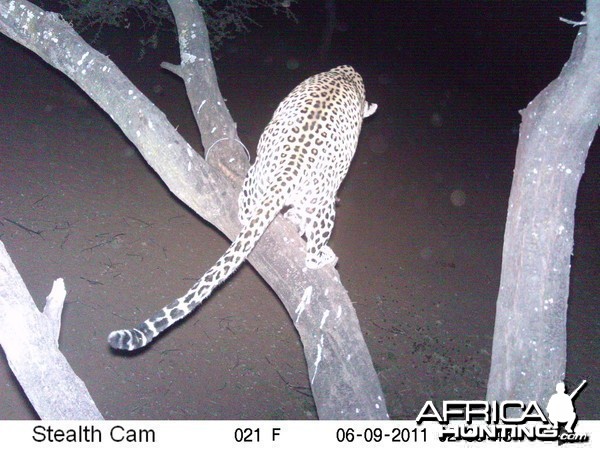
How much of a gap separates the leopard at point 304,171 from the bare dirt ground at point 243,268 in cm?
230

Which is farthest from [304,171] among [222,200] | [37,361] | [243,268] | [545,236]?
[243,268]

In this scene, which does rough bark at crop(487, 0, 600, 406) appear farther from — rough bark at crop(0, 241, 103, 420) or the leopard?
rough bark at crop(0, 241, 103, 420)

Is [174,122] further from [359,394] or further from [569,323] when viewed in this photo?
[359,394]

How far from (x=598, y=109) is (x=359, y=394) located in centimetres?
164

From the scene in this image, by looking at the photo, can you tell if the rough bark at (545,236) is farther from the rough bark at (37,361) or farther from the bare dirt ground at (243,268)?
the bare dirt ground at (243,268)

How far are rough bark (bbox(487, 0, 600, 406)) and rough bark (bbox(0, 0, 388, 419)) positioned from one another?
0.65 m

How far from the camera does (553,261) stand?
2.72 m

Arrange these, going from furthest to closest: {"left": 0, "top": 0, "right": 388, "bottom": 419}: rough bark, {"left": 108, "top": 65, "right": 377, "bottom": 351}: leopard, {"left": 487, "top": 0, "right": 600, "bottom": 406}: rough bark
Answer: {"left": 108, "top": 65, "right": 377, "bottom": 351}: leopard → {"left": 0, "top": 0, "right": 388, "bottom": 419}: rough bark → {"left": 487, "top": 0, "right": 600, "bottom": 406}: rough bark

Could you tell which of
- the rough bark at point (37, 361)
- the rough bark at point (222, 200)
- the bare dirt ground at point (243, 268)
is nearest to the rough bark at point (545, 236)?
the rough bark at point (222, 200)

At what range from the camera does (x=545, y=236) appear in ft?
9.02

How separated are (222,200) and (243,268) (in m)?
3.41

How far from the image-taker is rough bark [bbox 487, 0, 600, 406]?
2.68 metres

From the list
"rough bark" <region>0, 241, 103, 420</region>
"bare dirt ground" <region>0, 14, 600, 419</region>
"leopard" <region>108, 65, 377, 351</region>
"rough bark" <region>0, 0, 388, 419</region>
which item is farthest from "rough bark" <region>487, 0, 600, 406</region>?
"bare dirt ground" <region>0, 14, 600, 419</region>

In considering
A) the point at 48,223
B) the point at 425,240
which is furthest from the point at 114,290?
the point at 425,240
